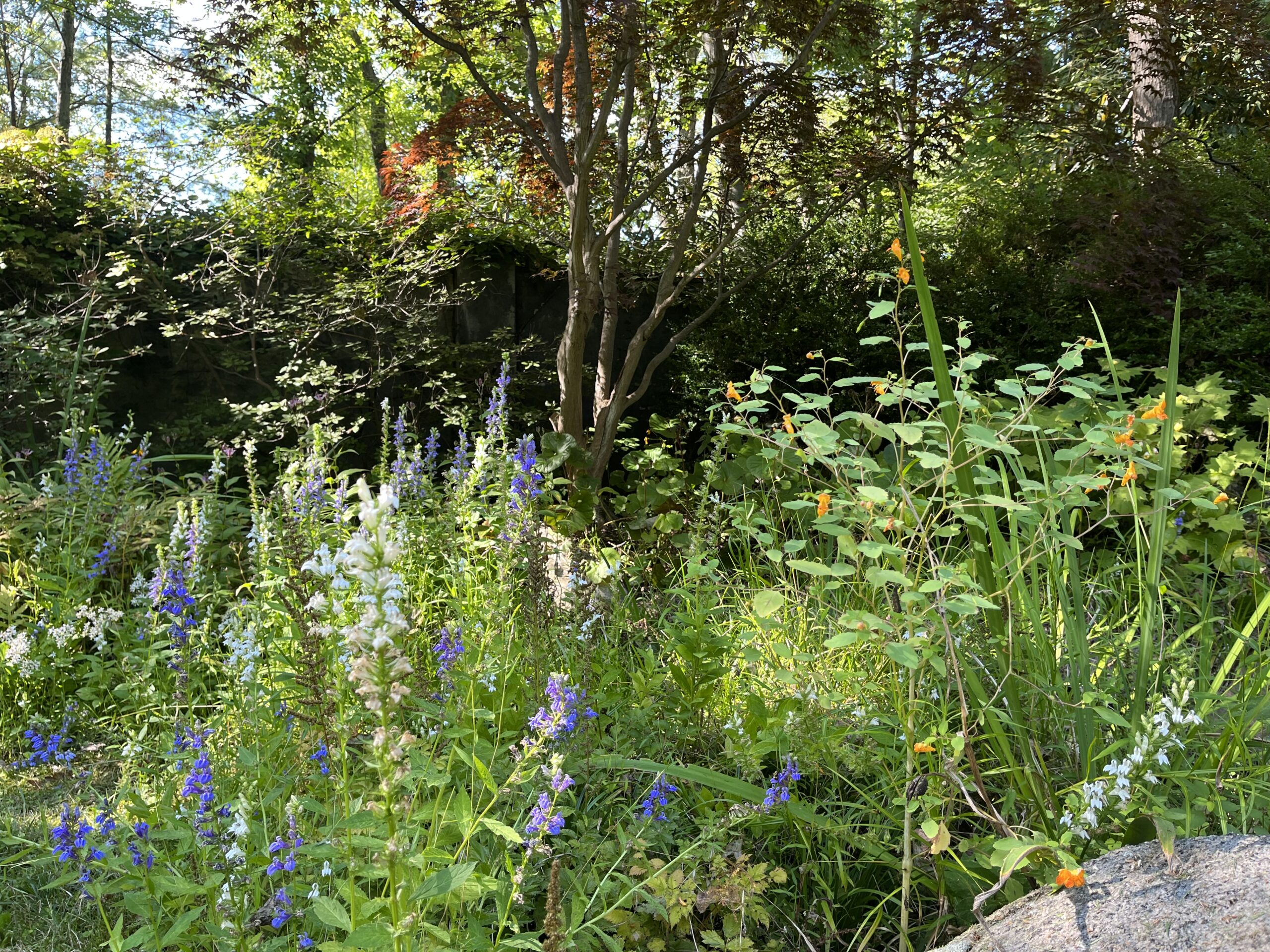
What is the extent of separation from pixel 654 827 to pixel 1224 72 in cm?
546

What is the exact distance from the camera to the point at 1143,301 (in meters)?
5.29

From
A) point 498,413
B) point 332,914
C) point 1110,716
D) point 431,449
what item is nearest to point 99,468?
point 431,449

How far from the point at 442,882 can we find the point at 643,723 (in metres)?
1.03

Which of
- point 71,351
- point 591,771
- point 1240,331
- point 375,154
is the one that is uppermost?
point 375,154

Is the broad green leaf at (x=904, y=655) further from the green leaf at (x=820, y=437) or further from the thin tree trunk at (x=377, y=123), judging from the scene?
the thin tree trunk at (x=377, y=123)

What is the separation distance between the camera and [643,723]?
2.07 metres

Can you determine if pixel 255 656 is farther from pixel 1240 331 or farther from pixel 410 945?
pixel 1240 331

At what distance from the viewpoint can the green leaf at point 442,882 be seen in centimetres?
108

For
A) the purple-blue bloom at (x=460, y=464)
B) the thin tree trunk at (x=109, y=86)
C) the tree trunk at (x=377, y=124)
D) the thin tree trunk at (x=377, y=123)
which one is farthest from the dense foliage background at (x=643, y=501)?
the thin tree trunk at (x=109, y=86)

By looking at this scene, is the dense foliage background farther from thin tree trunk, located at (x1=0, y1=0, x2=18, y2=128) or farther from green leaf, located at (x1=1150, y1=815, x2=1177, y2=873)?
thin tree trunk, located at (x1=0, y1=0, x2=18, y2=128)

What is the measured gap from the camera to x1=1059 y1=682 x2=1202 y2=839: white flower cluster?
1338 millimetres

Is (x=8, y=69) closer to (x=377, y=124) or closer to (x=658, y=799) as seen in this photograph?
(x=377, y=124)

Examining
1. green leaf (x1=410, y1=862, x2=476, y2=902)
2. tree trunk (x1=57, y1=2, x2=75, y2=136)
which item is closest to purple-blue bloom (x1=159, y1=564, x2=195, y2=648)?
green leaf (x1=410, y1=862, x2=476, y2=902)

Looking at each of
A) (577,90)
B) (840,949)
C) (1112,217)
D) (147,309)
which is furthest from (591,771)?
(147,309)
